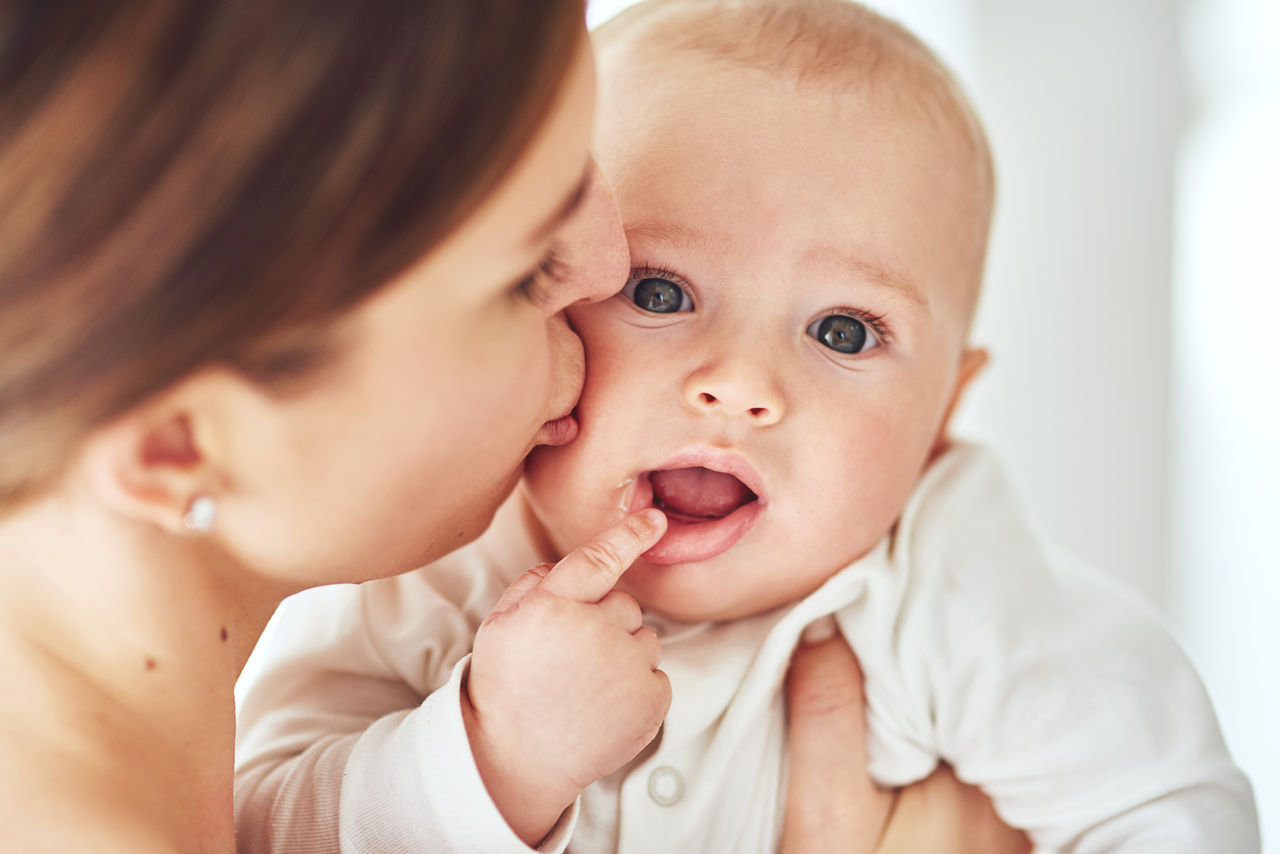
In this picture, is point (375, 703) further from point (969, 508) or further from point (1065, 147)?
point (1065, 147)

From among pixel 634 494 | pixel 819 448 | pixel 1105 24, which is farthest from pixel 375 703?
pixel 1105 24

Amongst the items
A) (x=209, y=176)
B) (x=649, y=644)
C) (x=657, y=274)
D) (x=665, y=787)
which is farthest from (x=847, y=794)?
(x=209, y=176)

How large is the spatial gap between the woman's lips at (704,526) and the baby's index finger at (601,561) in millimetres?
46

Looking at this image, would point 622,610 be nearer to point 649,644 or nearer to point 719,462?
point 649,644

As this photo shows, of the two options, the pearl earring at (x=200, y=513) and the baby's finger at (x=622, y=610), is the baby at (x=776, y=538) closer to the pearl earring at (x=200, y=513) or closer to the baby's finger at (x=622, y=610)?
the baby's finger at (x=622, y=610)

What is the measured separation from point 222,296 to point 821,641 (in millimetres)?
705

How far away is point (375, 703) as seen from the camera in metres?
1.13

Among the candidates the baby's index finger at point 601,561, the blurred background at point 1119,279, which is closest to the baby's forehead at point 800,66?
the baby's index finger at point 601,561

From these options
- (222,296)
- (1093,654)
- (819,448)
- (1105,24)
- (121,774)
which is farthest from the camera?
(1105,24)

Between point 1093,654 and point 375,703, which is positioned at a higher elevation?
point 1093,654

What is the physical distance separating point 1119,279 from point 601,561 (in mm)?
1545

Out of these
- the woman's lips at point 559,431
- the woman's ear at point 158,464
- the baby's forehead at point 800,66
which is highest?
the baby's forehead at point 800,66

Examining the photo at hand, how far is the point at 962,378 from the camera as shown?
127 cm

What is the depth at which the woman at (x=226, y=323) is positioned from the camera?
24.5 inches
